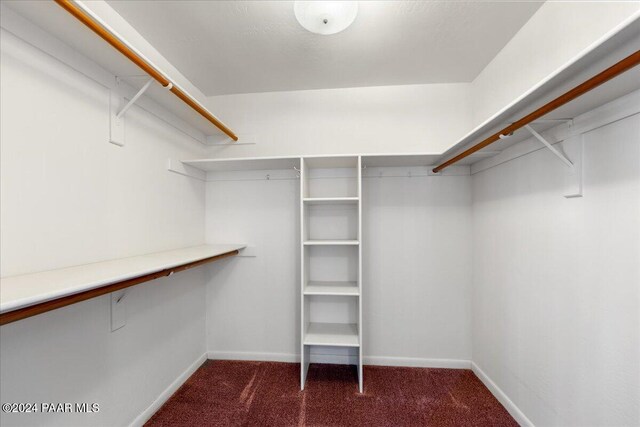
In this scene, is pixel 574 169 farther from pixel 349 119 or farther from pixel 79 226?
pixel 79 226

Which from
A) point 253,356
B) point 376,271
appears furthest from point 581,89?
point 253,356

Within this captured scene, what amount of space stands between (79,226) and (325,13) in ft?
5.37

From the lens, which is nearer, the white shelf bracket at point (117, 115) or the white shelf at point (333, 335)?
→ the white shelf bracket at point (117, 115)

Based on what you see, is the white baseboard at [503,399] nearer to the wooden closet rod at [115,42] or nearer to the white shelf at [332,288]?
the white shelf at [332,288]

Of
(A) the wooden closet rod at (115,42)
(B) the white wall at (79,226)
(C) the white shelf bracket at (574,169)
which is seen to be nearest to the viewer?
(A) the wooden closet rod at (115,42)

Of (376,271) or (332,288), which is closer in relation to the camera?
(332,288)

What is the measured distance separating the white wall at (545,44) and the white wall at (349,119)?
0.30m

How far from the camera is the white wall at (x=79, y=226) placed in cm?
103

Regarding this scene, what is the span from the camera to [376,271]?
234 centimetres

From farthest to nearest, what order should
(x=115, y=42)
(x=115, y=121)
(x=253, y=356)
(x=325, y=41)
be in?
(x=253, y=356), (x=325, y=41), (x=115, y=121), (x=115, y=42)

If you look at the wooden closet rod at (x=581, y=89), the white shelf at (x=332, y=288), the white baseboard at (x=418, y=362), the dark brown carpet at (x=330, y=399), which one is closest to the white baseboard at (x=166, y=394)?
the dark brown carpet at (x=330, y=399)

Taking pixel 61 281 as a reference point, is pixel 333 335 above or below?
below

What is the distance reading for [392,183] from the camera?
2330 mm

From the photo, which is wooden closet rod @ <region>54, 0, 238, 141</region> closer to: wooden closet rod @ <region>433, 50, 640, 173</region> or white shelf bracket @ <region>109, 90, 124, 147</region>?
white shelf bracket @ <region>109, 90, 124, 147</region>
